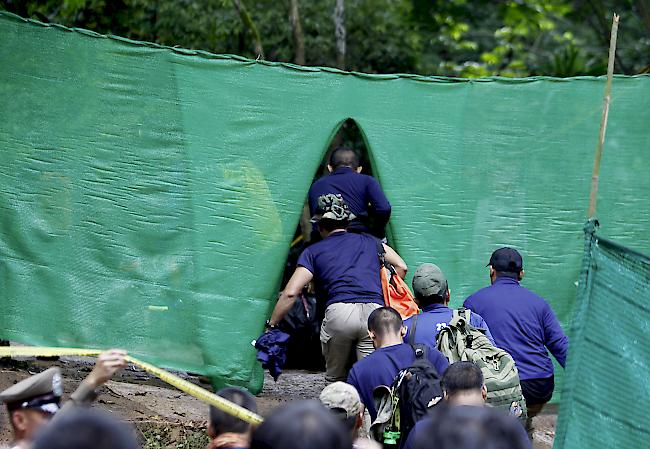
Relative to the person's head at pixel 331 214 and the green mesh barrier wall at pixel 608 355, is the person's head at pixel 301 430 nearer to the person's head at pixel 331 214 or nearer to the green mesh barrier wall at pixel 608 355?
the green mesh barrier wall at pixel 608 355

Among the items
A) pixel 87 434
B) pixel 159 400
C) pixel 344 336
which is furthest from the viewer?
pixel 159 400

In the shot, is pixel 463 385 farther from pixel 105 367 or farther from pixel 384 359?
pixel 105 367

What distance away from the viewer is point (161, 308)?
699cm

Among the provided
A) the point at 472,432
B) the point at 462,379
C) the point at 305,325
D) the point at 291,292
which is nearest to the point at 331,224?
the point at 291,292

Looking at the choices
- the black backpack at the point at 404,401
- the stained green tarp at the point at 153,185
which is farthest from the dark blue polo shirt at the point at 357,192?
the black backpack at the point at 404,401

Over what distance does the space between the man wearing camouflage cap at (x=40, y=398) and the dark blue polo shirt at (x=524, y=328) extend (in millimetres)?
3105

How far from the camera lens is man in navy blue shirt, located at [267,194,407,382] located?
661 centimetres

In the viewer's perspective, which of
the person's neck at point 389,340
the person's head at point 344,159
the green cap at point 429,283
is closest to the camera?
the person's neck at point 389,340

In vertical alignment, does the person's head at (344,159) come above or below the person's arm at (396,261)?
above

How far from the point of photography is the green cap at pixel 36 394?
3.71 meters

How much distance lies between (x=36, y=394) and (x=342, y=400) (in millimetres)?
1267

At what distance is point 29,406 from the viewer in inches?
147

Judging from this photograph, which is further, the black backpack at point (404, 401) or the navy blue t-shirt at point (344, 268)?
the navy blue t-shirt at point (344, 268)

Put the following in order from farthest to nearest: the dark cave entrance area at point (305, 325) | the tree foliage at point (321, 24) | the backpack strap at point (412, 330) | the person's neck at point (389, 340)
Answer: the tree foliage at point (321, 24) < the dark cave entrance area at point (305, 325) < the backpack strap at point (412, 330) < the person's neck at point (389, 340)
